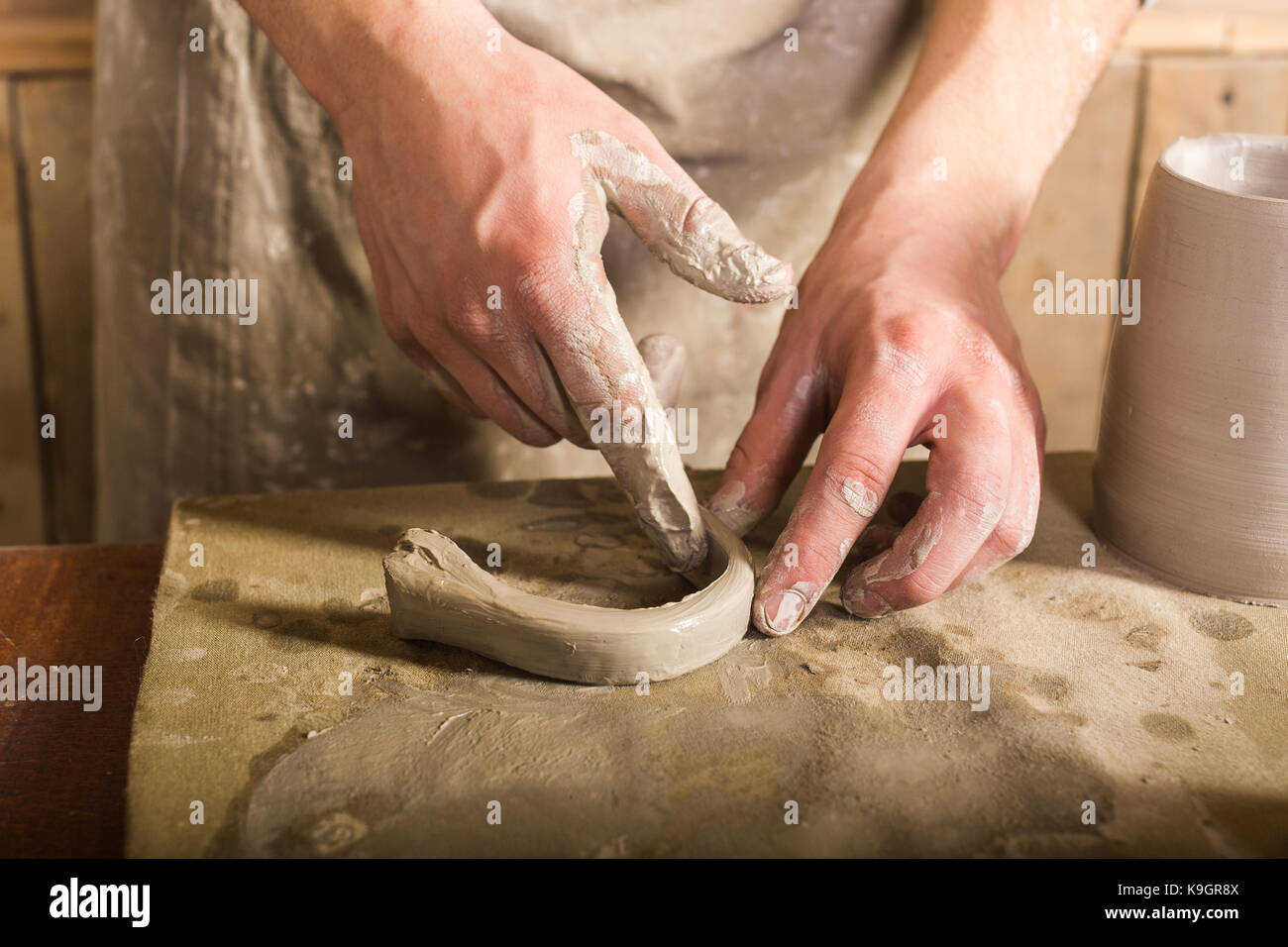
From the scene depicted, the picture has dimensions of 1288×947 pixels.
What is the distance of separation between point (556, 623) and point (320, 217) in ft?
3.08

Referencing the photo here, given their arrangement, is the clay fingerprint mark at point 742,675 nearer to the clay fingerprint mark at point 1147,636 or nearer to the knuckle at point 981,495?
the knuckle at point 981,495

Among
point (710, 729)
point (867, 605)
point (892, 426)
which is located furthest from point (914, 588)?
point (710, 729)

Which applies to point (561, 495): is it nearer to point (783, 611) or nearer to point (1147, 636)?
point (783, 611)

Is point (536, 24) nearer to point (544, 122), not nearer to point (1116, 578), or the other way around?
point (544, 122)

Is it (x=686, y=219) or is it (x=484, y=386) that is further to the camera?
(x=484, y=386)

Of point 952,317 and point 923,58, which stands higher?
point 923,58

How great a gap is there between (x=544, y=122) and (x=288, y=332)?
0.78m

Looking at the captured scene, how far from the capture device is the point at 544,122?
1120mm

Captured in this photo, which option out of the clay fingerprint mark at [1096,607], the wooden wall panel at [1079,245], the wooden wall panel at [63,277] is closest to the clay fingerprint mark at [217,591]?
the clay fingerprint mark at [1096,607]

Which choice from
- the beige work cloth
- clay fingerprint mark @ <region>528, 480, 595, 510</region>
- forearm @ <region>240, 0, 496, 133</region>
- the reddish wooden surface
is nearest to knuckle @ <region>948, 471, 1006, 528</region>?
the beige work cloth

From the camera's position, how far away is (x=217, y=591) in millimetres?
1146

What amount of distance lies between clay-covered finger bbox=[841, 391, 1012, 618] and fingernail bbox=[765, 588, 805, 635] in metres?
0.06

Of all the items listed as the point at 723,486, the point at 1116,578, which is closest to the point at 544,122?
the point at 723,486

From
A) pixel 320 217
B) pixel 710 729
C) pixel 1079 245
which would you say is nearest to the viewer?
pixel 710 729
